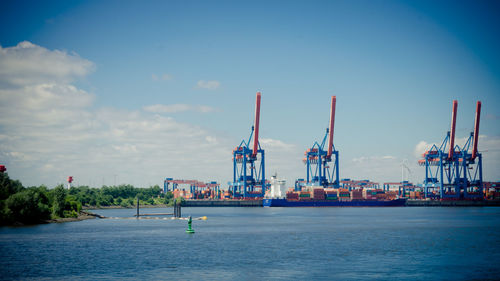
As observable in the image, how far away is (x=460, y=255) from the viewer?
39.9 metres

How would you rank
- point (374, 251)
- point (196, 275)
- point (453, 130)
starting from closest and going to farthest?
point (196, 275), point (374, 251), point (453, 130)

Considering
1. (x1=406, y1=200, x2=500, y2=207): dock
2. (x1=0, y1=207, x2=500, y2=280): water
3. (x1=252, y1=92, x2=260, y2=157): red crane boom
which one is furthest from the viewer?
(x1=406, y1=200, x2=500, y2=207): dock

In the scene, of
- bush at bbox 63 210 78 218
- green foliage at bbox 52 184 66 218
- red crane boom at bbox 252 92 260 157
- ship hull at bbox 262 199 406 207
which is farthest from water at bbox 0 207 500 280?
ship hull at bbox 262 199 406 207

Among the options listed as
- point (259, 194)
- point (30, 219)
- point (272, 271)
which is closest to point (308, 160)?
point (259, 194)

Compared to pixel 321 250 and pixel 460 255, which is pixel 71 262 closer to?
pixel 321 250

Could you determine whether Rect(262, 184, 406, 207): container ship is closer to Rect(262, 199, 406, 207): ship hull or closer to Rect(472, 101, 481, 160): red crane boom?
Rect(262, 199, 406, 207): ship hull

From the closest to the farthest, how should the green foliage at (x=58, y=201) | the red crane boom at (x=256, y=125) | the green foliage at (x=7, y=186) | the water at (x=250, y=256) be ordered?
the water at (x=250, y=256) < the green foliage at (x=7, y=186) < the green foliage at (x=58, y=201) < the red crane boom at (x=256, y=125)

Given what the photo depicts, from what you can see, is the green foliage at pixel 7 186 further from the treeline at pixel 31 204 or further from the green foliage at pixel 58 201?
the green foliage at pixel 58 201

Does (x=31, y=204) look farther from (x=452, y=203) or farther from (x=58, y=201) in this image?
(x=452, y=203)

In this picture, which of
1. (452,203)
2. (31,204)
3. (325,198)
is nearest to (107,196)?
(325,198)

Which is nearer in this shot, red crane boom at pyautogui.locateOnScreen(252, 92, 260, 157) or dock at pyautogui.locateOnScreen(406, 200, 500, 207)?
red crane boom at pyautogui.locateOnScreen(252, 92, 260, 157)

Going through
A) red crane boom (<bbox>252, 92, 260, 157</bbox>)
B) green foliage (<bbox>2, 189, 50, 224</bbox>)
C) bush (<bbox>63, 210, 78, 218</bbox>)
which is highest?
red crane boom (<bbox>252, 92, 260, 157</bbox>)

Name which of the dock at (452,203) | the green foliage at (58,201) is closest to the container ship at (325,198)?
the dock at (452,203)

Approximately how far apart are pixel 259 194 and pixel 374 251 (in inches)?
4937
